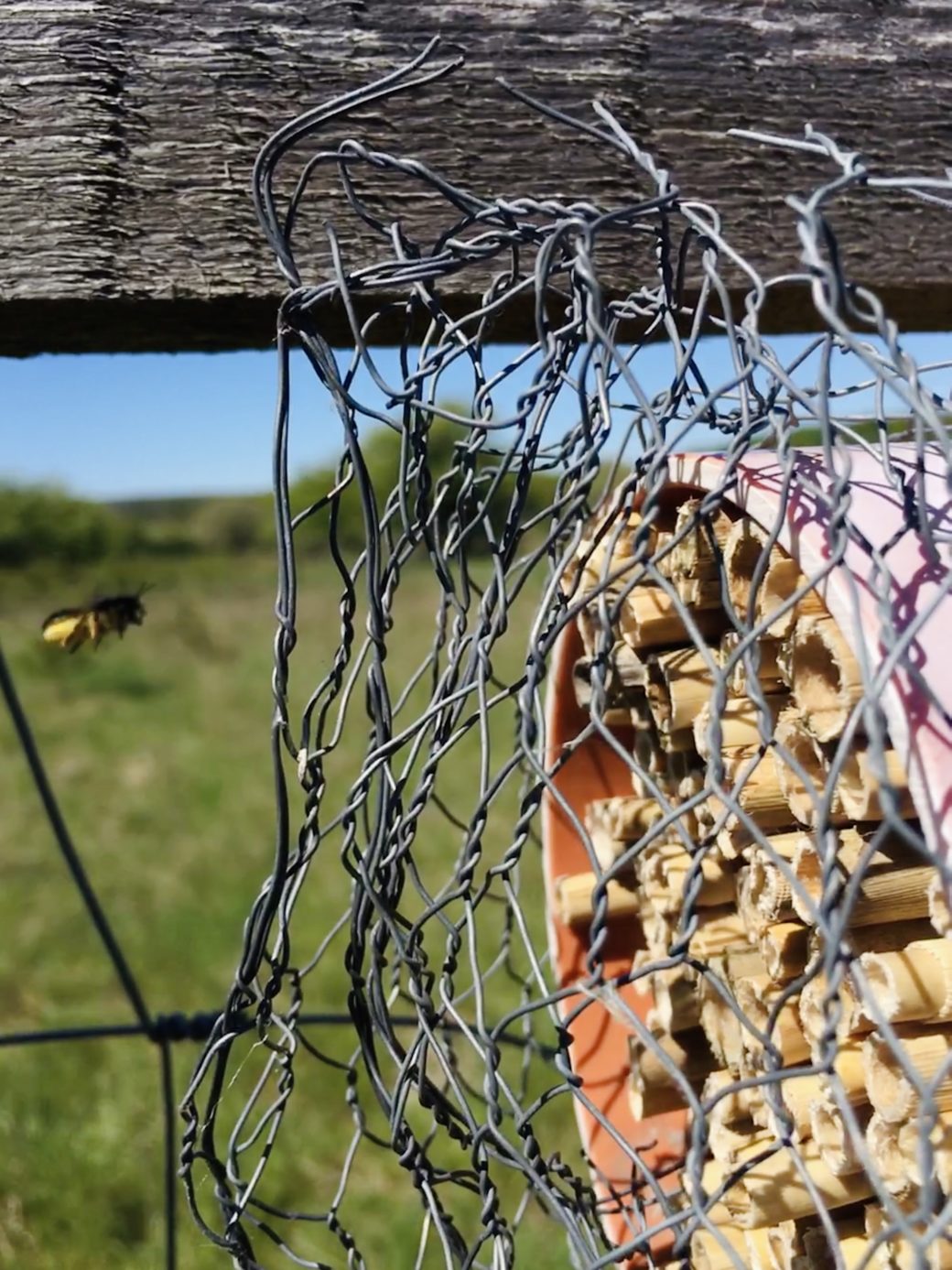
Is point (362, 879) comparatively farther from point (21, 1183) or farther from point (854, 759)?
point (21, 1183)

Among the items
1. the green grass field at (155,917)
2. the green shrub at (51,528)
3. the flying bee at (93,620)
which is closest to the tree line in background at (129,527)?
the green shrub at (51,528)

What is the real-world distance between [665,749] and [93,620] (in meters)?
0.54

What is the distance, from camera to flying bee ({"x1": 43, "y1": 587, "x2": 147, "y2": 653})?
0.94m

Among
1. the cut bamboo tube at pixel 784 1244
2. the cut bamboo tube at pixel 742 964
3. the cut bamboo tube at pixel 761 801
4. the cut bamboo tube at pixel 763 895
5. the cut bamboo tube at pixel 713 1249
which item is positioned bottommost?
the cut bamboo tube at pixel 713 1249

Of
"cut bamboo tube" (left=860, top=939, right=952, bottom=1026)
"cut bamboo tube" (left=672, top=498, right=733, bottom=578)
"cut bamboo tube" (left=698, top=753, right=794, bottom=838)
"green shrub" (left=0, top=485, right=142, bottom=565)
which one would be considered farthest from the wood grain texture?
"green shrub" (left=0, top=485, right=142, bottom=565)

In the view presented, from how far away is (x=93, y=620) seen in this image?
3.19 ft

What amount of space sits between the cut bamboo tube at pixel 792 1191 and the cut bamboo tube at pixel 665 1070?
0.37ft

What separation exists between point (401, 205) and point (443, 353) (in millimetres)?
158

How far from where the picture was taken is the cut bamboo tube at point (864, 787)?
43 cm

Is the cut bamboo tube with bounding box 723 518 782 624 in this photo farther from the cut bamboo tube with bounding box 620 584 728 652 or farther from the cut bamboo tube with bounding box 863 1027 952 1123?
the cut bamboo tube with bounding box 863 1027 952 1123

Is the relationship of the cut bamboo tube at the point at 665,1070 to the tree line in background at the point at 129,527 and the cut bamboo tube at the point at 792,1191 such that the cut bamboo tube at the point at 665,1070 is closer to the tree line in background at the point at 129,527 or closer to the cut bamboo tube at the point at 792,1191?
the cut bamboo tube at the point at 792,1191

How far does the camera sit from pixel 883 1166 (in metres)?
0.47

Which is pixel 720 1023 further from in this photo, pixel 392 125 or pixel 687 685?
pixel 392 125

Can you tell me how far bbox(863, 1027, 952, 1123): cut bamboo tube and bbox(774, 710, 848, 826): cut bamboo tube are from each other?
88 millimetres
